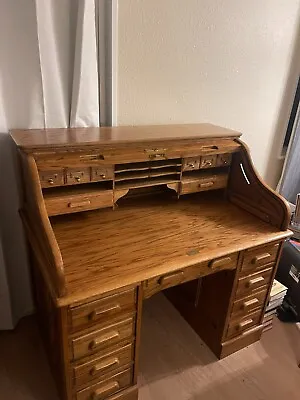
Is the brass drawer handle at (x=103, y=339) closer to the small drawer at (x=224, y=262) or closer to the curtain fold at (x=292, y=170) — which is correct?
the small drawer at (x=224, y=262)

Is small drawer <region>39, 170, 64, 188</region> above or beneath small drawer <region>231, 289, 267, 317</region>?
above

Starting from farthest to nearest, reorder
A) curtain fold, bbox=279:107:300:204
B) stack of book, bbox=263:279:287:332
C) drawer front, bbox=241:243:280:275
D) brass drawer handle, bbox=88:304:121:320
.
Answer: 1. curtain fold, bbox=279:107:300:204
2. stack of book, bbox=263:279:287:332
3. drawer front, bbox=241:243:280:275
4. brass drawer handle, bbox=88:304:121:320

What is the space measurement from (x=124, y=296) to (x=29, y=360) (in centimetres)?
80

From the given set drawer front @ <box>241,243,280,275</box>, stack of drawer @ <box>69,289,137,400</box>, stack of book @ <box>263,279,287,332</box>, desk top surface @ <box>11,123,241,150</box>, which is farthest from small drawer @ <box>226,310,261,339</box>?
desk top surface @ <box>11,123,241,150</box>

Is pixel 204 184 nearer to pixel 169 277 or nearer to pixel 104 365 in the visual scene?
pixel 169 277

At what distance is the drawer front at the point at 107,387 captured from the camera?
1229mm

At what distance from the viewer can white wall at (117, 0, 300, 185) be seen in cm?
151

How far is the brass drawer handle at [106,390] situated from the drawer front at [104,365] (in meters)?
0.06

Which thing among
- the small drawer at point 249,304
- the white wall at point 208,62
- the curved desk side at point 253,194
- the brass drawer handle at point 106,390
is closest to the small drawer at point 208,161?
the curved desk side at point 253,194

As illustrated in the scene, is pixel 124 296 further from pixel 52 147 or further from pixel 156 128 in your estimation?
pixel 156 128

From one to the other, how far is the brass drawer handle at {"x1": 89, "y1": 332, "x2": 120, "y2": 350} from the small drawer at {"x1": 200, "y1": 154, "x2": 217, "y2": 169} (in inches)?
32.1

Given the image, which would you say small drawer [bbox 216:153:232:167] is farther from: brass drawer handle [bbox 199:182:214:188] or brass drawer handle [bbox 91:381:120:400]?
brass drawer handle [bbox 91:381:120:400]

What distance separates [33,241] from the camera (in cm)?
121

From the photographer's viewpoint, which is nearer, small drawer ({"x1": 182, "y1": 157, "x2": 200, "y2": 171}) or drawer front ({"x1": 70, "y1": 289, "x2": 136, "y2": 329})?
drawer front ({"x1": 70, "y1": 289, "x2": 136, "y2": 329})
